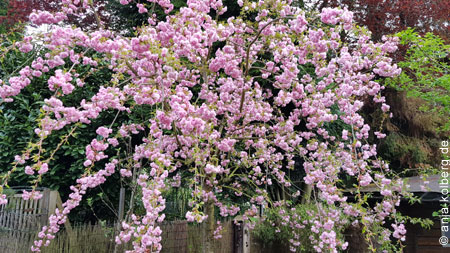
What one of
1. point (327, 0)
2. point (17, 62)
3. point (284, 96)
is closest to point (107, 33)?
point (284, 96)

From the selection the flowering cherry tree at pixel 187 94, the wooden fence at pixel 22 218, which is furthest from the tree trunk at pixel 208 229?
the wooden fence at pixel 22 218

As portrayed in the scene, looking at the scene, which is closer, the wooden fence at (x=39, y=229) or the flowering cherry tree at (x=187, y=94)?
the flowering cherry tree at (x=187, y=94)

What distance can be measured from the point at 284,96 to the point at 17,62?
3.34 metres

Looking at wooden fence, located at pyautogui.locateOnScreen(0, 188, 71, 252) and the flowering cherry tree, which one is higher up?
the flowering cherry tree

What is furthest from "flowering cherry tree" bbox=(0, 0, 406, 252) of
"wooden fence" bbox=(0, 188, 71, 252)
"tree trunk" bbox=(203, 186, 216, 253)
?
"wooden fence" bbox=(0, 188, 71, 252)

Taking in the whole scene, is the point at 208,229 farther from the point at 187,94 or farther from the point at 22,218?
the point at 22,218

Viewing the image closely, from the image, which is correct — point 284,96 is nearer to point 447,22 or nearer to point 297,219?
point 297,219

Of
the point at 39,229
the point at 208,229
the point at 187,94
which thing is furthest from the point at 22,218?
the point at 187,94

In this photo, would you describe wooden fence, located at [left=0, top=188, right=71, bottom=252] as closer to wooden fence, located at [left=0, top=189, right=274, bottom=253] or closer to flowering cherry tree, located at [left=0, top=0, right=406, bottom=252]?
wooden fence, located at [left=0, top=189, right=274, bottom=253]

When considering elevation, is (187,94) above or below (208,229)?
above

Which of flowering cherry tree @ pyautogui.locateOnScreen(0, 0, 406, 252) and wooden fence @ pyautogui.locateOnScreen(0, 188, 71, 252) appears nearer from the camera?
flowering cherry tree @ pyautogui.locateOnScreen(0, 0, 406, 252)

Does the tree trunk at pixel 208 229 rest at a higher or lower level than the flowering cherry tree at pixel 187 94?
lower

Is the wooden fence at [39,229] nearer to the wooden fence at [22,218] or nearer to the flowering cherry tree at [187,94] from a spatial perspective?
the wooden fence at [22,218]

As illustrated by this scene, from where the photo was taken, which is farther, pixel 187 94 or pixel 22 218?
pixel 22 218
